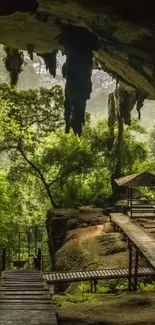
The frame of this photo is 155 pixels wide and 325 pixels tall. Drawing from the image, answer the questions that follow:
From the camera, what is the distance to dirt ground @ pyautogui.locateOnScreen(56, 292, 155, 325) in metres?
7.86

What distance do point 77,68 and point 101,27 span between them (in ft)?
11.8

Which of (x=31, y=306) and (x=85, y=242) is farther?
(x=85, y=242)

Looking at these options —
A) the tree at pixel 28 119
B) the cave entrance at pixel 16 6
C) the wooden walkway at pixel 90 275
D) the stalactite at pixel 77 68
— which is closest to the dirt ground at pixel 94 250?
the wooden walkway at pixel 90 275

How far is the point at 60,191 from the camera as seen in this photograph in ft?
106

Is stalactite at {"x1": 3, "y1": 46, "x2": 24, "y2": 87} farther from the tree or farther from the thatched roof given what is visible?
the thatched roof

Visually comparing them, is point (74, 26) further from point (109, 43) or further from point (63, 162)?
point (63, 162)

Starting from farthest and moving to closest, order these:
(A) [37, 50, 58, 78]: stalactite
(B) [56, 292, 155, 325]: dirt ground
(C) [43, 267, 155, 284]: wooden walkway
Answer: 1. (A) [37, 50, 58, 78]: stalactite
2. (C) [43, 267, 155, 284]: wooden walkway
3. (B) [56, 292, 155, 325]: dirt ground

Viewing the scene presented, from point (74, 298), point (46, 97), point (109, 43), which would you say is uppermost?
point (109, 43)

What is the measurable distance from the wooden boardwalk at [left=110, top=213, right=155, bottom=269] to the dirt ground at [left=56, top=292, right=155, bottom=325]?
1232 mm

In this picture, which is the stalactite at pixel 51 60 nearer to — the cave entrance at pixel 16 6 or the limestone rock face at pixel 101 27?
the limestone rock face at pixel 101 27

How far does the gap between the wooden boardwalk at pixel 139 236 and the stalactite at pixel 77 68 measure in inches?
204

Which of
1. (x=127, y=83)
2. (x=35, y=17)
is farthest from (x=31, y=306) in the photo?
(x=127, y=83)

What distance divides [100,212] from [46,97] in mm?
9982

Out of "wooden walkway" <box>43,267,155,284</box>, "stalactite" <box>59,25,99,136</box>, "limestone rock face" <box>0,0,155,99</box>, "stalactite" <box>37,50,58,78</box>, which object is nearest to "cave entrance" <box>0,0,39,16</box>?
"limestone rock face" <box>0,0,155,99</box>
